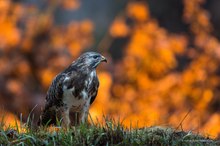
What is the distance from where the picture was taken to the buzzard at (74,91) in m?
7.86

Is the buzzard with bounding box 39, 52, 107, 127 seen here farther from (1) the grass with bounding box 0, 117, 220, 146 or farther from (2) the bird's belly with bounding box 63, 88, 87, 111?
(1) the grass with bounding box 0, 117, 220, 146

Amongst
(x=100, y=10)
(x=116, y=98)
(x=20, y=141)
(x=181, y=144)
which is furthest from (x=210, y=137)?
(x=100, y=10)

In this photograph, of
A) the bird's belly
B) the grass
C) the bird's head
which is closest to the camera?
the grass

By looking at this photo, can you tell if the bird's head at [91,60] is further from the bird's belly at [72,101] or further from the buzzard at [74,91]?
the bird's belly at [72,101]

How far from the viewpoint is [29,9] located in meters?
14.6

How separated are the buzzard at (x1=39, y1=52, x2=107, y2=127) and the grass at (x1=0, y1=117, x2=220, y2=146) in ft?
5.02

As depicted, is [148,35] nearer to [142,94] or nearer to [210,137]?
[142,94]

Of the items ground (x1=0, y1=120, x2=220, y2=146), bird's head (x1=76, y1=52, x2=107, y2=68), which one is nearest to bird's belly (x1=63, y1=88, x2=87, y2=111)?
bird's head (x1=76, y1=52, x2=107, y2=68)

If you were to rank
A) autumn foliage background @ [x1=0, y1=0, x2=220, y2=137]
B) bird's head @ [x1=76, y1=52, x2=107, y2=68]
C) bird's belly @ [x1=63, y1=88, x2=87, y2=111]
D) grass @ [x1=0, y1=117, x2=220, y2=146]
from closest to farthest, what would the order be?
grass @ [x1=0, y1=117, x2=220, y2=146]
bird's belly @ [x1=63, y1=88, x2=87, y2=111]
bird's head @ [x1=76, y1=52, x2=107, y2=68]
autumn foliage background @ [x1=0, y1=0, x2=220, y2=137]

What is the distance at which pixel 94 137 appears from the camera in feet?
20.0

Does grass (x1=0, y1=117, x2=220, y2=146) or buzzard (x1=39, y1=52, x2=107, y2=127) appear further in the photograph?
buzzard (x1=39, y1=52, x2=107, y2=127)

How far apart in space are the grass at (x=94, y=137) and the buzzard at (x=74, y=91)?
153cm

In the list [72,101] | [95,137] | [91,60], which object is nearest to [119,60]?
[91,60]

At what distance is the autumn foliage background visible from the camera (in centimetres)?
1345
